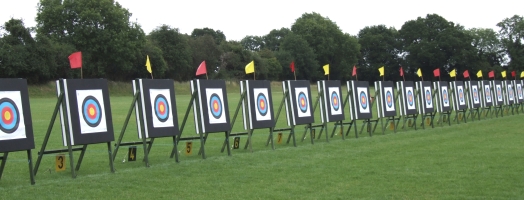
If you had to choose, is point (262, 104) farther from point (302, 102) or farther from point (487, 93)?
point (487, 93)

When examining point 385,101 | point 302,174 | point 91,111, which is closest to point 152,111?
point 91,111

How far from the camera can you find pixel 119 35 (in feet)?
225

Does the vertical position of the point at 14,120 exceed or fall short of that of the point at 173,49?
it falls short

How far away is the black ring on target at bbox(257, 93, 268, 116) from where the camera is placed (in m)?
17.5

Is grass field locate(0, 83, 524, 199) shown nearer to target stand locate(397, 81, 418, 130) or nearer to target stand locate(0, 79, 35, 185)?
target stand locate(0, 79, 35, 185)

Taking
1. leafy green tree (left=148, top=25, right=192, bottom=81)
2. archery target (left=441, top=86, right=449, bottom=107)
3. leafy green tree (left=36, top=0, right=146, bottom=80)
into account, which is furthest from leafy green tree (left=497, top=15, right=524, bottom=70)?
archery target (left=441, top=86, right=449, bottom=107)

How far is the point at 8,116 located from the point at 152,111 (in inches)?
145

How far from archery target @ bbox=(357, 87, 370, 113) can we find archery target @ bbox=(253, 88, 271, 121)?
5.73 m

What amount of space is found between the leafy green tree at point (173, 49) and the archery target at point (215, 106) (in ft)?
216

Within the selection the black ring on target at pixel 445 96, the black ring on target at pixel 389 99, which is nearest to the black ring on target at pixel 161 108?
the black ring on target at pixel 389 99

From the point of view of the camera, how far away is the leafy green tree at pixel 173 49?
82250mm

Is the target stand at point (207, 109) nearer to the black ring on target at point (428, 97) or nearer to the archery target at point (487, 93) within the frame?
the black ring on target at point (428, 97)

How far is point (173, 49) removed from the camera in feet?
269

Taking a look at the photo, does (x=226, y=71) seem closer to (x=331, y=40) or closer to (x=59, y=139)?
(x=331, y=40)
